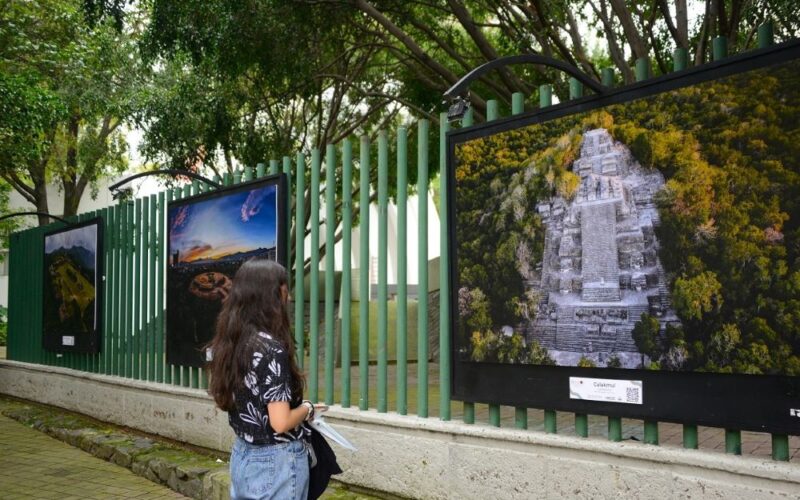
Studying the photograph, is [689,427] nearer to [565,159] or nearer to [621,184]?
[621,184]

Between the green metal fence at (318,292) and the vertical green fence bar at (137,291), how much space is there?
12 millimetres

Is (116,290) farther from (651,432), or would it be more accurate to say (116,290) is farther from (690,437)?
(690,437)

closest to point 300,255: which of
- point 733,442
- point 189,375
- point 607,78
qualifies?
point 189,375

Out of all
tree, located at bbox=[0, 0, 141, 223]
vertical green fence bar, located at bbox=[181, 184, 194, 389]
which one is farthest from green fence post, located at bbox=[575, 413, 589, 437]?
tree, located at bbox=[0, 0, 141, 223]

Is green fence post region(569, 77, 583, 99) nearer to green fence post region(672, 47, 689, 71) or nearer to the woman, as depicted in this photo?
green fence post region(672, 47, 689, 71)

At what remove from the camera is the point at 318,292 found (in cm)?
907

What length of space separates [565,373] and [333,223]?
8.44 ft

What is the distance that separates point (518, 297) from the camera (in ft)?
16.4

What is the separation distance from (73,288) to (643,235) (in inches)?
322

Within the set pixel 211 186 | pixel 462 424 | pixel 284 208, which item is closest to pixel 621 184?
pixel 462 424

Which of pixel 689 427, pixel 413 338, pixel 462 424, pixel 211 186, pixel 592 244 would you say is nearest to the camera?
pixel 689 427

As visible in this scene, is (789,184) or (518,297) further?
(518,297)

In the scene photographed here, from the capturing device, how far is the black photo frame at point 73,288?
9.87 metres

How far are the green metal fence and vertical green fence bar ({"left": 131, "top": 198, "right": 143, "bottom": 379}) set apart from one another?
1cm
